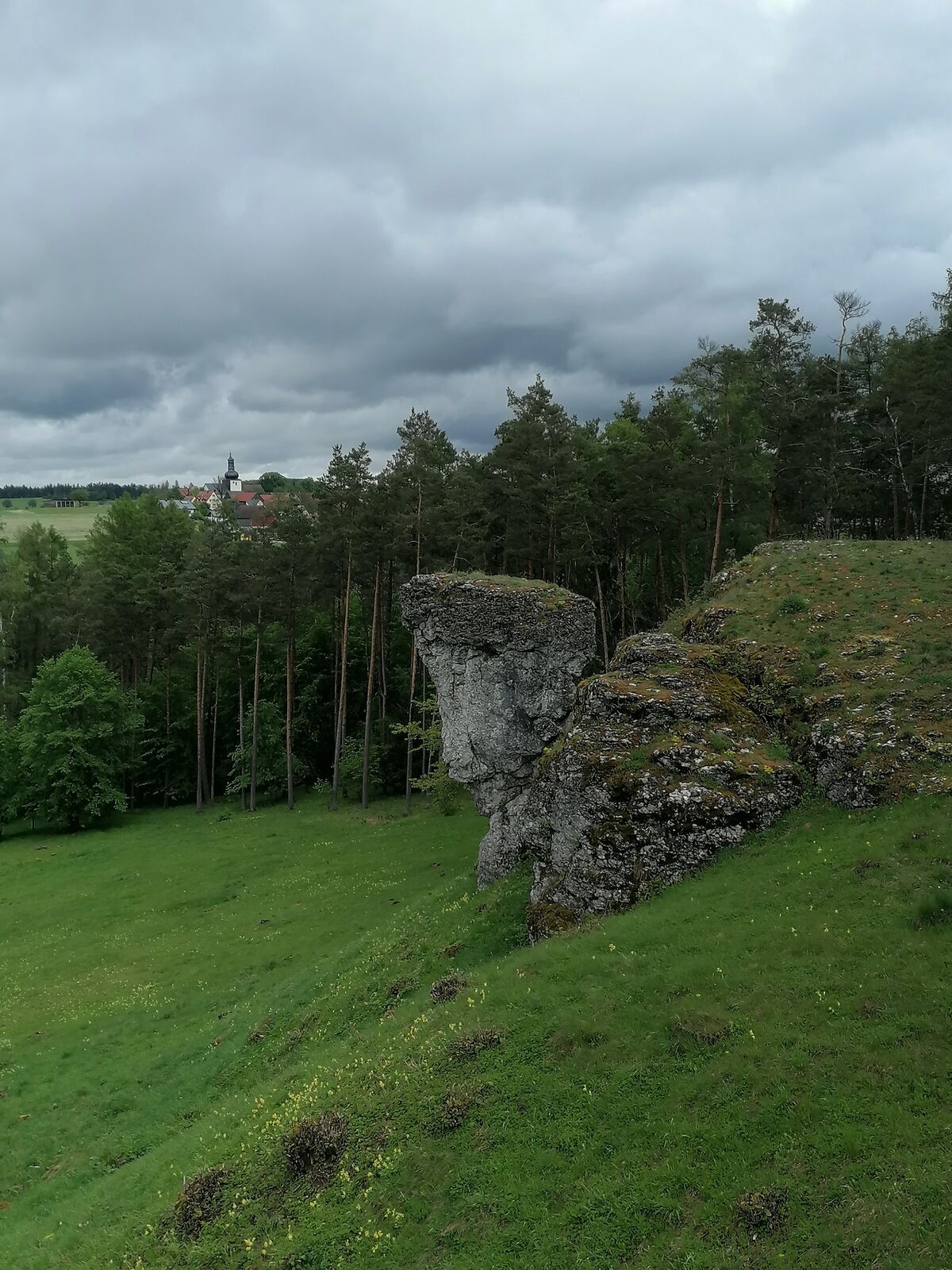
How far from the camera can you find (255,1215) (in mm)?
12047

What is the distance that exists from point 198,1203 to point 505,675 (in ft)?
→ 59.0

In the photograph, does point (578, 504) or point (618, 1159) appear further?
point (578, 504)

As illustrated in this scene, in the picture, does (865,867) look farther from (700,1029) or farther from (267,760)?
(267,760)

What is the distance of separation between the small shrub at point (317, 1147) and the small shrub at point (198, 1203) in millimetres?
1366

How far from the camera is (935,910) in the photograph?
41.3 feet

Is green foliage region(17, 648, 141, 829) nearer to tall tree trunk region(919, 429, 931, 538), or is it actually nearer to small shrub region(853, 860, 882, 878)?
small shrub region(853, 860, 882, 878)

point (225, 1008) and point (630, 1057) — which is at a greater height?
point (630, 1057)

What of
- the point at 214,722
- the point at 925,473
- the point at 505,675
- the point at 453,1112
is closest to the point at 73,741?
the point at 214,722

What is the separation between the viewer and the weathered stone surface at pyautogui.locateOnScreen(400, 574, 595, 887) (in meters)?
27.1

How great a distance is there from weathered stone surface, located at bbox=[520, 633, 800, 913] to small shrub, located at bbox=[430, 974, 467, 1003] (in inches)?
127

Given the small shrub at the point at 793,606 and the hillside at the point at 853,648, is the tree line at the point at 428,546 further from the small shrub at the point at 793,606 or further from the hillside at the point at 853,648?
the small shrub at the point at 793,606

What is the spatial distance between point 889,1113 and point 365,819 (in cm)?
4230

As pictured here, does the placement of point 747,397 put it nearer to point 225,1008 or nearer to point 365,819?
point 365,819

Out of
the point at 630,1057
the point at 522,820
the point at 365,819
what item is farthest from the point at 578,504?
the point at 630,1057
